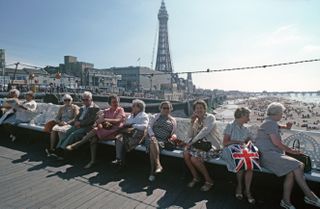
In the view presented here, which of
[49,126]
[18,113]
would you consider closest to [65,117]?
[49,126]

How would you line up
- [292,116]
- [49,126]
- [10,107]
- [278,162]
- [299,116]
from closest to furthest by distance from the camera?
[278,162], [49,126], [10,107], [292,116], [299,116]

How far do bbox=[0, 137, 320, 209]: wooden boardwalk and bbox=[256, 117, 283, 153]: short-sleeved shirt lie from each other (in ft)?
1.23

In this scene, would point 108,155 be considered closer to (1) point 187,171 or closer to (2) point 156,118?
(2) point 156,118

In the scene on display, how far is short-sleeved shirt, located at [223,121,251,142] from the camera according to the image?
3227 millimetres

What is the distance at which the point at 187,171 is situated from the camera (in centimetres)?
Result: 375

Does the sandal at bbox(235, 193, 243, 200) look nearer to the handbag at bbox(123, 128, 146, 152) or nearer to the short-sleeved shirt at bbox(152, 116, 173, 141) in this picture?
the short-sleeved shirt at bbox(152, 116, 173, 141)

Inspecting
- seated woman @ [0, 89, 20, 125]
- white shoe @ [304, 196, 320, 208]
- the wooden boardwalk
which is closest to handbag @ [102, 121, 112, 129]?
the wooden boardwalk

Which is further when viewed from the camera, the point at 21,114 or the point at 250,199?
the point at 21,114

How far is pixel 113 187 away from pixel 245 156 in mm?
1824

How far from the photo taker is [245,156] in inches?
118

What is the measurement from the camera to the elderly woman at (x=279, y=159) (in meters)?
2.71

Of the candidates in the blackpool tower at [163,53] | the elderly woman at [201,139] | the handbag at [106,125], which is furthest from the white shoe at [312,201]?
the blackpool tower at [163,53]

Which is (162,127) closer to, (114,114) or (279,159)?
(114,114)

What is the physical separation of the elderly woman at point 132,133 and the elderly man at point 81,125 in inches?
30.6
